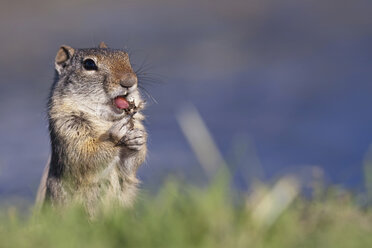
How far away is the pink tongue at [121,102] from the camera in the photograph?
277 inches

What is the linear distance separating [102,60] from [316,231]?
192 inches

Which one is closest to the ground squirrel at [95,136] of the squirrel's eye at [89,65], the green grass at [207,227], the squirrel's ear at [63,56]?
the squirrel's eye at [89,65]

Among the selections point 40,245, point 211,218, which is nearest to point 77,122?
point 40,245

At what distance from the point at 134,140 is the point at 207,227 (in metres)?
3.43

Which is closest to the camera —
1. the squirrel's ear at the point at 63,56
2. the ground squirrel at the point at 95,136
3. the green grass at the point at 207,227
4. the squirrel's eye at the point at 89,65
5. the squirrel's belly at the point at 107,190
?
the green grass at the point at 207,227

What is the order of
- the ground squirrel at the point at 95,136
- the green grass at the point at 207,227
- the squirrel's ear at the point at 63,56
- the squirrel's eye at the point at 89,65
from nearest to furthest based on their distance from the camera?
the green grass at the point at 207,227, the ground squirrel at the point at 95,136, the squirrel's eye at the point at 89,65, the squirrel's ear at the point at 63,56

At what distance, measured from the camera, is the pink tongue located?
7.03 meters

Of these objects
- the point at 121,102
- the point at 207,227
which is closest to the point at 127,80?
the point at 121,102

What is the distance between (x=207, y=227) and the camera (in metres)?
3.27

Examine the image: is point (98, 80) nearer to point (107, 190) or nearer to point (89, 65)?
point (89, 65)

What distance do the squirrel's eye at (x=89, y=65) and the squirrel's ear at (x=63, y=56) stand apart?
0.49 meters

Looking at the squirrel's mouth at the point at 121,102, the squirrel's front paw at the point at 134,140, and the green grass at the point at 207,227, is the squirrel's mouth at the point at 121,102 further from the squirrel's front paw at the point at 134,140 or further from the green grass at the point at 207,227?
the green grass at the point at 207,227

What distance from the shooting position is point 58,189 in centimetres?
672

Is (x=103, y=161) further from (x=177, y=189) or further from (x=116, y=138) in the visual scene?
(x=177, y=189)
